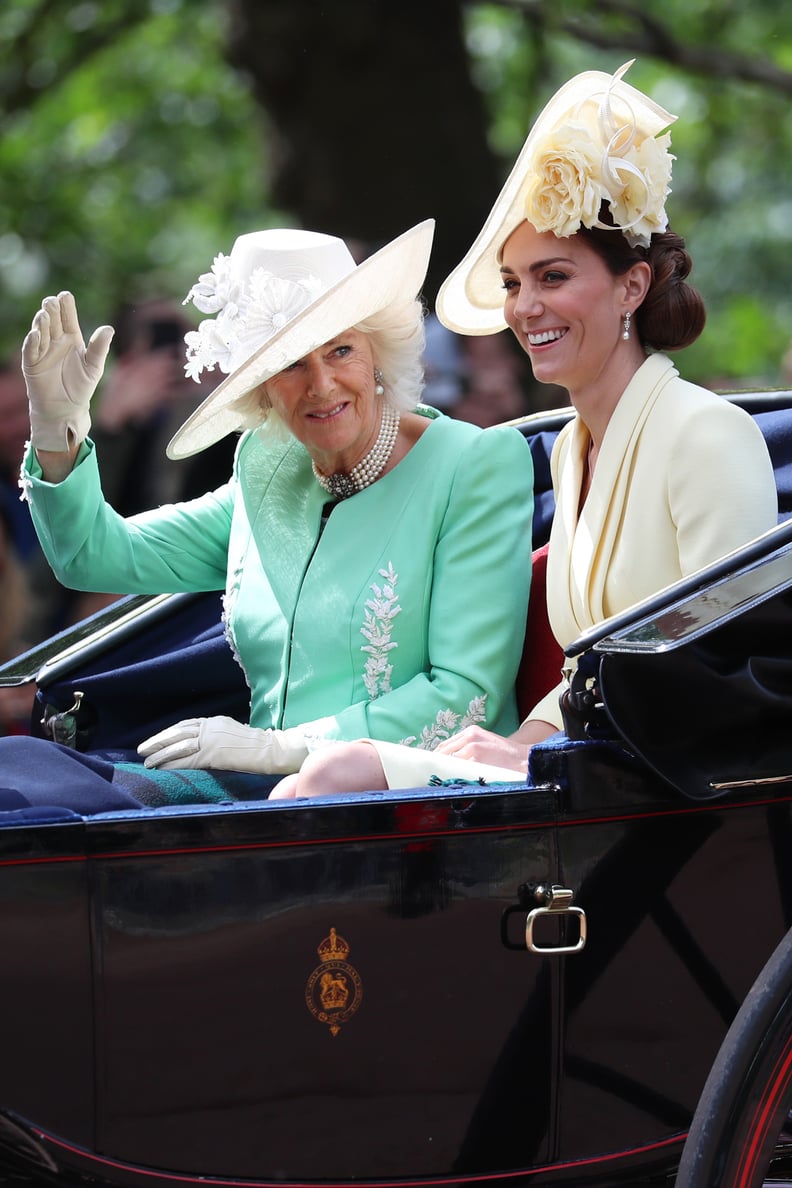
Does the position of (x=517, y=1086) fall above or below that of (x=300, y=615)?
below

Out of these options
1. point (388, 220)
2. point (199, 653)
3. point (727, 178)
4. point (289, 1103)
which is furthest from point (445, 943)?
point (727, 178)

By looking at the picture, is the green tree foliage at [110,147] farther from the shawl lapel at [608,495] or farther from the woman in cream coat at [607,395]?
the shawl lapel at [608,495]

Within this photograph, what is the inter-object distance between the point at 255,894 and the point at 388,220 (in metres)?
4.60

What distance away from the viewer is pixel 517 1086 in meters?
2.03

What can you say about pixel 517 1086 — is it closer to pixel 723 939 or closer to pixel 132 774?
pixel 723 939

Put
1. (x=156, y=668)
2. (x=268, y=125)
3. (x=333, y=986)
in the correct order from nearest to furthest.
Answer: (x=333, y=986), (x=156, y=668), (x=268, y=125)

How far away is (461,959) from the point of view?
1987 mm

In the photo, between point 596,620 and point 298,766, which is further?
point 298,766

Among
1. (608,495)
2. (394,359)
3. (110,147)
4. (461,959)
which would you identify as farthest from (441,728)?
(110,147)

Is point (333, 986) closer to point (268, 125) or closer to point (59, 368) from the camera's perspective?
point (59, 368)

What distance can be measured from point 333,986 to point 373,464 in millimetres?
1051

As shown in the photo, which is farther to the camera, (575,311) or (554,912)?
(575,311)

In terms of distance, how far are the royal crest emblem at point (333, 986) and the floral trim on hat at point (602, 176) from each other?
1.09 m

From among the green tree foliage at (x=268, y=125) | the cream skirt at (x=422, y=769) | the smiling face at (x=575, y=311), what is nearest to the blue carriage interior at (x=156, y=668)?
the smiling face at (x=575, y=311)
